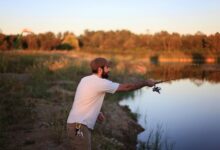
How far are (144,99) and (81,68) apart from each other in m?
3.56

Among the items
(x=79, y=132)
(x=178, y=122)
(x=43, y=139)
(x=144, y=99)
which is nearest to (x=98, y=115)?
(x=79, y=132)

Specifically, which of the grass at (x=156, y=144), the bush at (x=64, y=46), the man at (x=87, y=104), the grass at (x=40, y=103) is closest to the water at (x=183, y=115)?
the grass at (x=156, y=144)

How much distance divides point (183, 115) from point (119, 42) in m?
47.2

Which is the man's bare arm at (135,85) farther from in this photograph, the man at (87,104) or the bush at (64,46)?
the bush at (64,46)

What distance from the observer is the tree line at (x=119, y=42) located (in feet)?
44.8

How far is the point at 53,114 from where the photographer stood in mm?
8141

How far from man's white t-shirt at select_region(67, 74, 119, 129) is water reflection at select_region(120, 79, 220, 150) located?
4.72 metres

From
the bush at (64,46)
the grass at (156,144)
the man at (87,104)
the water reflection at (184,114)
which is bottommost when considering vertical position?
the water reflection at (184,114)

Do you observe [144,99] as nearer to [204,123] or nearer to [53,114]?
[204,123]

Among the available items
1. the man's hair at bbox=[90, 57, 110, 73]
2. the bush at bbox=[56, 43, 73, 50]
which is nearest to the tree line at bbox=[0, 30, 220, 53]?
the bush at bbox=[56, 43, 73, 50]

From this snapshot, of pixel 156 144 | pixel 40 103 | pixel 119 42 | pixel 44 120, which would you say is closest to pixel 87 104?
pixel 44 120

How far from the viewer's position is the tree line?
44.8ft

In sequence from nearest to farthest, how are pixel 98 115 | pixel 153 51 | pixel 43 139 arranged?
pixel 98 115 → pixel 43 139 → pixel 153 51

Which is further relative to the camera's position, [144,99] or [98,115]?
[144,99]
